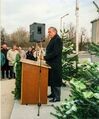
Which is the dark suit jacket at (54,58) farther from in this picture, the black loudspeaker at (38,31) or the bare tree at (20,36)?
the bare tree at (20,36)

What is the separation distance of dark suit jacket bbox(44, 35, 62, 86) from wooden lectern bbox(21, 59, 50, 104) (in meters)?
0.20

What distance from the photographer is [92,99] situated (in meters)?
4.25

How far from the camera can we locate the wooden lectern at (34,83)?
1090cm

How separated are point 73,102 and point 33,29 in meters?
6.61

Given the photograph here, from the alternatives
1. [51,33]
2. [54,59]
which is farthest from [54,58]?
[51,33]

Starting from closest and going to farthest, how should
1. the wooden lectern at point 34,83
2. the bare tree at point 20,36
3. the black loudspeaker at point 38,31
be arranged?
the black loudspeaker at point 38,31 < the wooden lectern at point 34,83 < the bare tree at point 20,36

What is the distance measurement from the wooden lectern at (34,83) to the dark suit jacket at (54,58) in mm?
204

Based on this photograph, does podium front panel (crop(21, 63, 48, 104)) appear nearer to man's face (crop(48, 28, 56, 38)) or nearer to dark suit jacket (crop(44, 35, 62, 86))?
dark suit jacket (crop(44, 35, 62, 86))

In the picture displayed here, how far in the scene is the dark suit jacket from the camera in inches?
427

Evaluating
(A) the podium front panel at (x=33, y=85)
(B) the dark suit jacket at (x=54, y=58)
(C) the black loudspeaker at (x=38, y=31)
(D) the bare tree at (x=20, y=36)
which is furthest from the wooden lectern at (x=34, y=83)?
(D) the bare tree at (x=20, y=36)

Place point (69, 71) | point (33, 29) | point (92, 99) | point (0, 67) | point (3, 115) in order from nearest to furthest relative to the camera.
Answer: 1. point (92, 99)
2. point (3, 115)
3. point (33, 29)
4. point (69, 71)
5. point (0, 67)

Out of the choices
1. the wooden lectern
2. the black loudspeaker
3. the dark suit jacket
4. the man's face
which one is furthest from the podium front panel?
the man's face

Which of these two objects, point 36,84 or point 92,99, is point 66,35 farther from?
point 92,99

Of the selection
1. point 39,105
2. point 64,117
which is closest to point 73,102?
point 64,117
